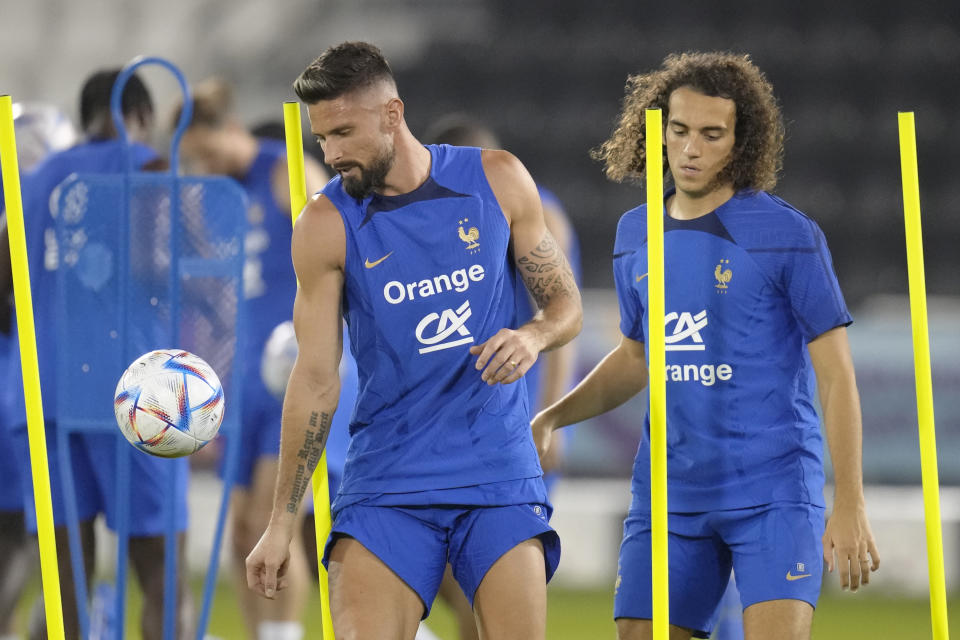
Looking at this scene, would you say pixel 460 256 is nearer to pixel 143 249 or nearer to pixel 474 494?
pixel 474 494

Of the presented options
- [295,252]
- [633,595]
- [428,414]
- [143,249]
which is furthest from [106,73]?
[633,595]

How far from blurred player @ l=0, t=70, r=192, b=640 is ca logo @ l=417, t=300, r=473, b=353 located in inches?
56.1

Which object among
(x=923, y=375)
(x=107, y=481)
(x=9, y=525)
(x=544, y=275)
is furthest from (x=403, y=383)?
(x=9, y=525)

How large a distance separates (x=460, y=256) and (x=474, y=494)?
0.51m

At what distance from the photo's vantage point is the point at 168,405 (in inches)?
134

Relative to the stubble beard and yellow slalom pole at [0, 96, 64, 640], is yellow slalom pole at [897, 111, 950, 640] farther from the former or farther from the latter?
yellow slalom pole at [0, 96, 64, 640]

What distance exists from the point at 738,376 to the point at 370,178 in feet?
2.98

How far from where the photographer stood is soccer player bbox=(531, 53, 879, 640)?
3.19 metres

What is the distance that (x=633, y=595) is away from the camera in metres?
3.31

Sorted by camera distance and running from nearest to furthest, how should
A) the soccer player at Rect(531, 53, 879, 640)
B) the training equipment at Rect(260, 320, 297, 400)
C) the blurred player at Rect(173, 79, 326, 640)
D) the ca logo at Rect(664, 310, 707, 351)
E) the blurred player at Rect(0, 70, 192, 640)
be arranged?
the soccer player at Rect(531, 53, 879, 640)
the ca logo at Rect(664, 310, 707, 351)
the blurred player at Rect(0, 70, 192, 640)
the training equipment at Rect(260, 320, 297, 400)
the blurred player at Rect(173, 79, 326, 640)

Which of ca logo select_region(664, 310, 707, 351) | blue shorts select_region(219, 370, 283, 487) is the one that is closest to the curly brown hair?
ca logo select_region(664, 310, 707, 351)

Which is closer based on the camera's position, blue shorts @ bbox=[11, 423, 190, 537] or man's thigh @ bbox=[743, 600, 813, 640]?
man's thigh @ bbox=[743, 600, 813, 640]

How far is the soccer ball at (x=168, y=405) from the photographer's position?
11.1ft

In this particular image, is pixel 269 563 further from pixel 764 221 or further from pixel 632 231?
pixel 764 221
